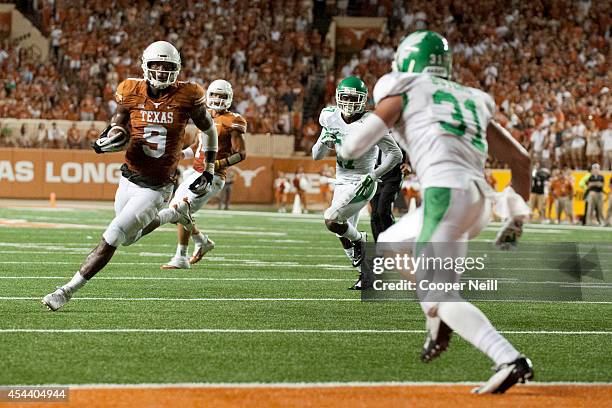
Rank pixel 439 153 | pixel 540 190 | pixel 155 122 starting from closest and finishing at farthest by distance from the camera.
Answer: pixel 439 153 → pixel 155 122 → pixel 540 190

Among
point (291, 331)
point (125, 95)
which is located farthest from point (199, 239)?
point (291, 331)

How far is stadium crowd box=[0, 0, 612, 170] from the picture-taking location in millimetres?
26953

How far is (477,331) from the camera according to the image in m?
4.75

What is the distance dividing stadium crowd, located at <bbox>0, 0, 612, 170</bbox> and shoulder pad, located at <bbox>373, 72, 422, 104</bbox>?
2067 cm

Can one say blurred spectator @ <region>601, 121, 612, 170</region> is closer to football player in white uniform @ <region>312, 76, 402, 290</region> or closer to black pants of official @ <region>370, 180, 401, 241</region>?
football player in white uniform @ <region>312, 76, 402, 290</region>

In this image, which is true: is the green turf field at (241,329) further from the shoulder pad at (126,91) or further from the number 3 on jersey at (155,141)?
the shoulder pad at (126,91)

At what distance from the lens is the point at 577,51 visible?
29.2 m

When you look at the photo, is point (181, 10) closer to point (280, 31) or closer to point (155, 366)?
point (280, 31)

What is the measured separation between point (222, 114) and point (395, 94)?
676cm

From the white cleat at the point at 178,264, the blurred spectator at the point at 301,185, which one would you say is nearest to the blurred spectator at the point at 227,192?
the blurred spectator at the point at 301,185

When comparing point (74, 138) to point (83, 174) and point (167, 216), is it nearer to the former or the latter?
point (83, 174)

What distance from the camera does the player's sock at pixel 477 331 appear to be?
469 centimetres

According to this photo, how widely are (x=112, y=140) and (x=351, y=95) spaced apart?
2.88m

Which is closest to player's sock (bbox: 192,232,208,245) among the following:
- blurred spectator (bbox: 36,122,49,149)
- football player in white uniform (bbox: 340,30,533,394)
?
football player in white uniform (bbox: 340,30,533,394)
